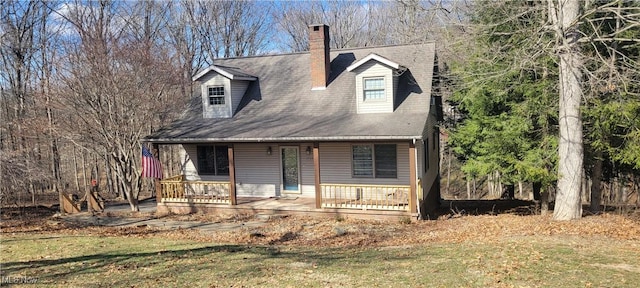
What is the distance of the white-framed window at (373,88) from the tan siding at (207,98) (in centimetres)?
571

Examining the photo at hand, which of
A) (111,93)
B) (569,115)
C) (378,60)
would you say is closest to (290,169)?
(378,60)

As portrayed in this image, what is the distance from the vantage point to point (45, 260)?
9625 millimetres

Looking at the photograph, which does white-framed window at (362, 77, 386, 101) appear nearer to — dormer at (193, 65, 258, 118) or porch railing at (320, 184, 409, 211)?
porch railing at (320, 184, 409, 211)

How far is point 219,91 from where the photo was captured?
17.5m

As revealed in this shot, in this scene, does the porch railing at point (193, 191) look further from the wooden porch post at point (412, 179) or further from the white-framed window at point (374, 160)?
the wooden porch post at point (412, 179)

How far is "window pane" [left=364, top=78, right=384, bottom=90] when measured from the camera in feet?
50.0

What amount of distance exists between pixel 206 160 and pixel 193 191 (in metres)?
1.44

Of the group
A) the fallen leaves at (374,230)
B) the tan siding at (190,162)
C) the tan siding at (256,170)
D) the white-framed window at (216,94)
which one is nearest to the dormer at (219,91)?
the white-framed window at (216,94)

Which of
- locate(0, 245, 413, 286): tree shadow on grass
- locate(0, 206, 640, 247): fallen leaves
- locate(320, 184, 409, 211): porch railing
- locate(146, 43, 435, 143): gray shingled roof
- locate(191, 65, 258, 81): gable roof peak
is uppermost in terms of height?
locate(191, 65, 258, 81): gable roof peak

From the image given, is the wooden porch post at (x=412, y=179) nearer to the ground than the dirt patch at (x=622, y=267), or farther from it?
farther from it

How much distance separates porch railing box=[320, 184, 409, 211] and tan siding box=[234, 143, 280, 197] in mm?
2255

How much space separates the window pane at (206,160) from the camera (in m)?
17.5

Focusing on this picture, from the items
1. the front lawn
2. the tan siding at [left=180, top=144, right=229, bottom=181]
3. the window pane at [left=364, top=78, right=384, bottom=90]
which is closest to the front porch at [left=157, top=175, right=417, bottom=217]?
the tan siding at [left=180, top=144, right=229, bottom=181]

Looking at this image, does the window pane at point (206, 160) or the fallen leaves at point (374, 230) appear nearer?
the fallen leaves at point (374, 230)
